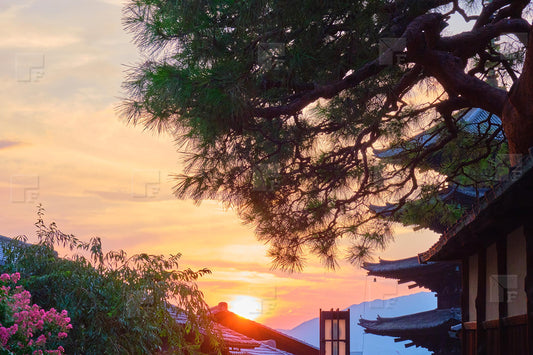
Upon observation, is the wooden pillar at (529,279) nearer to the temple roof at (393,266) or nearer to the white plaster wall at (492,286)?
the white plaster wall at (492,286)

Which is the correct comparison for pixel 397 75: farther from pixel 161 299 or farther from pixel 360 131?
pixel 161 299

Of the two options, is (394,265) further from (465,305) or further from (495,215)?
(495,215)

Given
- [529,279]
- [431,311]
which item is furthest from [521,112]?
[431,311]

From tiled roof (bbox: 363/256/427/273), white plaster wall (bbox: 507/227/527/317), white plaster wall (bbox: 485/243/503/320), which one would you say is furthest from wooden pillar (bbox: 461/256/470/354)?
tiled roof (bbox: 363/256/427/273)

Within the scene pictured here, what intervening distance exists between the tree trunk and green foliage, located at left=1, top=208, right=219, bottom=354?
535cm

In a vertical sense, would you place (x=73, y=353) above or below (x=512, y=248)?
below

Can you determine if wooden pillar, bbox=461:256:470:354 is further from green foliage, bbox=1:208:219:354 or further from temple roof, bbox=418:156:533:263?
green foliage, bbox=1:208:219:354

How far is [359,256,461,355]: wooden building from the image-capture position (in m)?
19.5

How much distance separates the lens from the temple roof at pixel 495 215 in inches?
191

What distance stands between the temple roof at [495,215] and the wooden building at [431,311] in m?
11.3

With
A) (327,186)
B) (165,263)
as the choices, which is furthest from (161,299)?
(327,186)

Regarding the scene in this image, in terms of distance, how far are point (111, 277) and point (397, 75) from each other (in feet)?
15.7

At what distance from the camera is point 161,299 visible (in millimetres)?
9570

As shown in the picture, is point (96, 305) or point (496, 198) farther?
point (96, 305)
